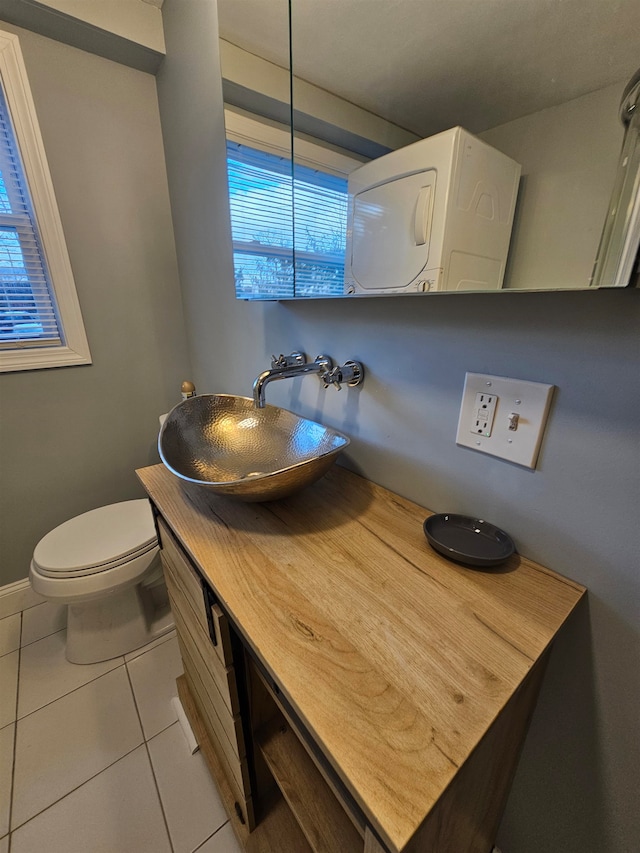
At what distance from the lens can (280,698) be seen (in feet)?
1.62

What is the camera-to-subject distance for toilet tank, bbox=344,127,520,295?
1.66ft

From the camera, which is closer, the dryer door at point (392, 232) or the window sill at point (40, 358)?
the dryer door at point (392, 232)

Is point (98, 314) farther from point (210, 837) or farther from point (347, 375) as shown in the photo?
point (210, 837)

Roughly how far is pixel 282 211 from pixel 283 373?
0.50 metres

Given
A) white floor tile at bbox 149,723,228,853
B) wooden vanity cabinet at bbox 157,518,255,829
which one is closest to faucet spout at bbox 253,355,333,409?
wooden vanity cabinet at bbox 157,518,255,829

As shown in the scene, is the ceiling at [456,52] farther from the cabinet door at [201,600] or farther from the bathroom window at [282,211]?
the cabinet door at [201,600]

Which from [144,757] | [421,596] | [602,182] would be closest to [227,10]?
[602,182]

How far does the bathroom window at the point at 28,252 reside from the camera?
3.88 feet

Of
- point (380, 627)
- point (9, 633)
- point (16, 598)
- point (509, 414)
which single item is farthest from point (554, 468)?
point (16, 598)

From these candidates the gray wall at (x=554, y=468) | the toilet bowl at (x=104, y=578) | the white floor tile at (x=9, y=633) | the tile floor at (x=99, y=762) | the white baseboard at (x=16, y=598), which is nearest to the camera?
the gray wall at (x=554, y=468)

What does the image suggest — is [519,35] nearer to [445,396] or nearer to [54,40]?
[445,396]

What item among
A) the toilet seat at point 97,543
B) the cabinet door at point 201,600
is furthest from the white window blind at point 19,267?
the cabinet door at point 201,600

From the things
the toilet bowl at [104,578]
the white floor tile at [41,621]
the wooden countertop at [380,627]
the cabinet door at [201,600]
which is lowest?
the white floor tile at [41,621]

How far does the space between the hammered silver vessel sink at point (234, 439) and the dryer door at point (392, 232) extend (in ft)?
1.16
